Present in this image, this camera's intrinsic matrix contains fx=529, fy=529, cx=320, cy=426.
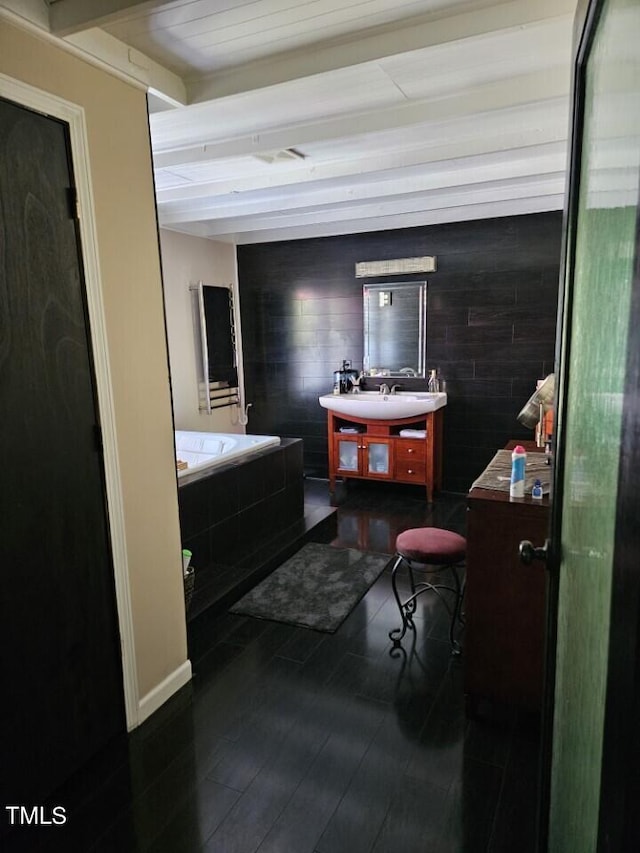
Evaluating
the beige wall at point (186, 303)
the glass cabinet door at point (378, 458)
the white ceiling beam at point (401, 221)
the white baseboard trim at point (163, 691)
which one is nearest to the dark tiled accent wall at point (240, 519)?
the white baseboard trim at point (163, 691)

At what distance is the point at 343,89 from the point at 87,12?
1.07 m

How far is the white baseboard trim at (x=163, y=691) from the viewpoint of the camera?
6.96 ft

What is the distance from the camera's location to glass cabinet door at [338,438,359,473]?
5.04 m

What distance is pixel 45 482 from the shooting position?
1.68 metres

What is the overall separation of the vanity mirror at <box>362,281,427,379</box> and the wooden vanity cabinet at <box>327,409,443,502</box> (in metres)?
0.57

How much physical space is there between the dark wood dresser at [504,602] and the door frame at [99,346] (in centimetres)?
131

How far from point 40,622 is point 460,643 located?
189cm

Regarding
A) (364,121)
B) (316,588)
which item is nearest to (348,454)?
(316,588)

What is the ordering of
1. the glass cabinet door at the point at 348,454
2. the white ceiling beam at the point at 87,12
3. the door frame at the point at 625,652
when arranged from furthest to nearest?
the glass cabinet door at the point at 348,454
the white ceiling beam at the point at 87,12
the door frame at the point at 625,652

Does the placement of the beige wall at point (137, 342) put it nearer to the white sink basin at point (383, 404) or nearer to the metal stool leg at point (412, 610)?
the metal stool leg at point (412, 610)

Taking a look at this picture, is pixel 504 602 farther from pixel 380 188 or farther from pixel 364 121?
pixel 380 188

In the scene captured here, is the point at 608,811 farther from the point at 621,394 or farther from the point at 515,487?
the point at 515,487

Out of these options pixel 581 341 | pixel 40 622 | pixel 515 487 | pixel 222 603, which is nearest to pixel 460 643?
pixel 515 487

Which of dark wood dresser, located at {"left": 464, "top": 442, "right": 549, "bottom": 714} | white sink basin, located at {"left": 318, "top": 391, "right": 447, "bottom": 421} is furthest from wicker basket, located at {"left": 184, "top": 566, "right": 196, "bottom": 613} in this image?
white sink basin, located at {"left": 318, "top": 391, "right": 447, "bottom": 421}
